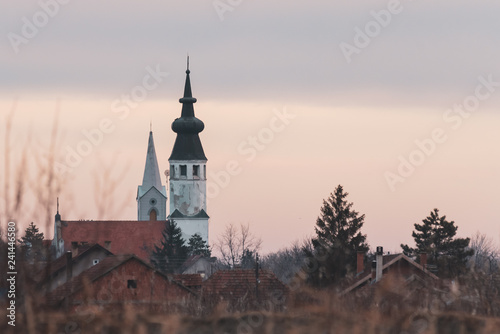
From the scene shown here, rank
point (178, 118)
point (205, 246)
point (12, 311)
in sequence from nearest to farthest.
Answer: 1. point (12, 311)
2. point (205, 246)
3. point (178, 118)

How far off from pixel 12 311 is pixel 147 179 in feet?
415

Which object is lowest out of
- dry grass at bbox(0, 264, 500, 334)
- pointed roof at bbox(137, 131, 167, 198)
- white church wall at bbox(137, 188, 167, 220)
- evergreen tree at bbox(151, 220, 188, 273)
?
dry grass at bbox(0, 264, 500, 334)

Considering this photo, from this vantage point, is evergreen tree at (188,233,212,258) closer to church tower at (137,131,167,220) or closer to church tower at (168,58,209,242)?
church tower at (168,58,209,242)

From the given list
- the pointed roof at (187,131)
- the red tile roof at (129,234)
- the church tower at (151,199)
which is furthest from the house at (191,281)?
the church tower at (151,199)

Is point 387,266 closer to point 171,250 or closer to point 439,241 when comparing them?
point 439,241

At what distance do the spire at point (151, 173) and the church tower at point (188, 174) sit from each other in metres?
3.82

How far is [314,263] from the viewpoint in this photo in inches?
2056

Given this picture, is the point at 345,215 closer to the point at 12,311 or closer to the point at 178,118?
the point at 12,311

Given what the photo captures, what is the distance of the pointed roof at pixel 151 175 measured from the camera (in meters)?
138

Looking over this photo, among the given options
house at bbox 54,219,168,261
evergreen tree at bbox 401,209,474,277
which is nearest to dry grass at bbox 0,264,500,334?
evergreen tree at bbox 401,209,474,277

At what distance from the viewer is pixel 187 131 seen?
133000 mm

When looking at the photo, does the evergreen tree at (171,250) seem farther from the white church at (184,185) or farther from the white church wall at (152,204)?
the white church wall at (152,204)

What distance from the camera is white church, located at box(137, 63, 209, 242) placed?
432 ft

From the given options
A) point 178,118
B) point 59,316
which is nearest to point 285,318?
point 59,316
